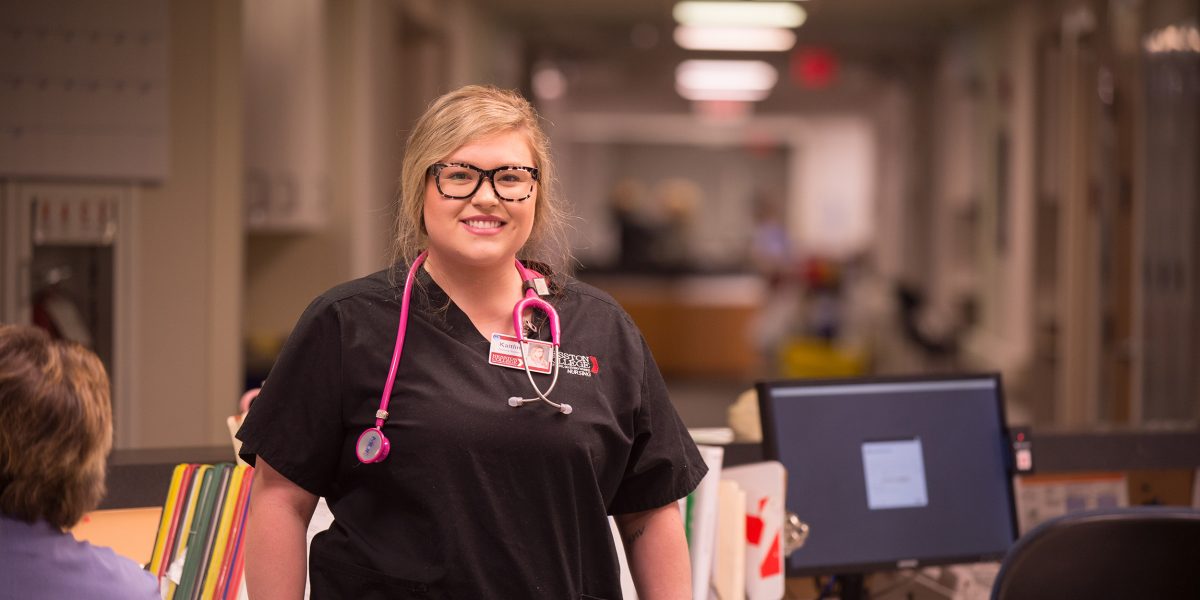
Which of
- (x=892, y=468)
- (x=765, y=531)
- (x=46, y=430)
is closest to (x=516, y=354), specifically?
(x=46, y=430)

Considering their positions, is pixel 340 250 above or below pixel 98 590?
above

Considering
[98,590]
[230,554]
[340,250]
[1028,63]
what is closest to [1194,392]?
[1028,63]

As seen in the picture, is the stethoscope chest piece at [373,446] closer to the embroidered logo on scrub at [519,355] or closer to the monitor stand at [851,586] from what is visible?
the embroidered logo on scrub at [519,355]

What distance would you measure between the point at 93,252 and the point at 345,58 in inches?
71.4

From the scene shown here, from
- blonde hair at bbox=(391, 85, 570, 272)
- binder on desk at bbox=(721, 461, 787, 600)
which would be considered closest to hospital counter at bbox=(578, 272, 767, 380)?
binder on desk at bbox=(721, 461, 787, 600)

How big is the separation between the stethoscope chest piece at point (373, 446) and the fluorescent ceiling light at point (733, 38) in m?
6.74

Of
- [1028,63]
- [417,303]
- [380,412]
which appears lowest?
[380,412]

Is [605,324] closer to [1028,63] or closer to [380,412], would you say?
[380,412]

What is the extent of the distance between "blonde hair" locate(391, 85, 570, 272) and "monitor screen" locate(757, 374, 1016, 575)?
2.28 feet

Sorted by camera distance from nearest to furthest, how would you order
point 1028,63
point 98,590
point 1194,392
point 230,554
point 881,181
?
point 98,590, point 230,554, point 1194,392, point 1028,63, point 881,181

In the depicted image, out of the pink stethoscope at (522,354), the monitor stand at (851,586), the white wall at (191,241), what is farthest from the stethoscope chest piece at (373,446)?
the white wall at (191,241)

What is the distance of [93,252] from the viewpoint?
11.0 feet

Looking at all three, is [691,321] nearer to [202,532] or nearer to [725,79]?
[725,79]

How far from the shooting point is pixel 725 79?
445 inches
